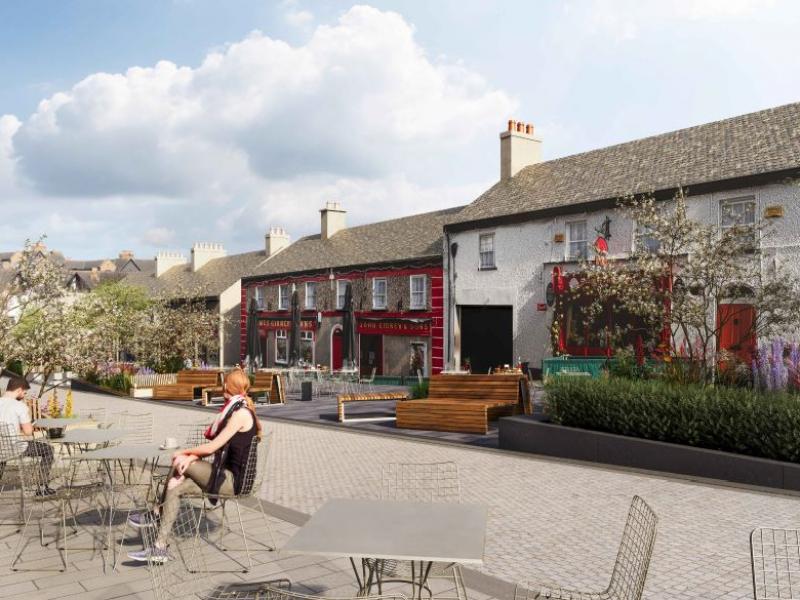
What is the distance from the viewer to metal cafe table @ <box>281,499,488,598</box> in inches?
157

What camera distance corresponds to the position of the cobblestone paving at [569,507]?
618 centimetres

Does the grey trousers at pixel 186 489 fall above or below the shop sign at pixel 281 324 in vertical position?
below

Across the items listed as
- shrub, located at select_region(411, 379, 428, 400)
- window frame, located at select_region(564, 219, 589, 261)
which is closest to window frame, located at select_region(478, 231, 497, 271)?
window frame, located at select_region(564, 219, 589, 261)

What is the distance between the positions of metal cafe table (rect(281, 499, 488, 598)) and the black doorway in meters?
21.8

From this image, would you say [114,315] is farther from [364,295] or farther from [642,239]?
[642,239]

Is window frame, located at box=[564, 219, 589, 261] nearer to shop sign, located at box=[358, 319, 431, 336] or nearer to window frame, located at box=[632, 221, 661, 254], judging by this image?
window frame, located at box=[632, 221, 661, 254]

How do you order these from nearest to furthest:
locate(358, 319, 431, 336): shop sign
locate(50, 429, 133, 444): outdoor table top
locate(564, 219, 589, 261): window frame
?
locate(50, 429, 133, 444): outdoor table top → locate(564, 219, 589, 261): window frame → locate(358, 319, 431, 336): shop sign

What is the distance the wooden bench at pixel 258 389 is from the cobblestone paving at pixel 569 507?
875 cm

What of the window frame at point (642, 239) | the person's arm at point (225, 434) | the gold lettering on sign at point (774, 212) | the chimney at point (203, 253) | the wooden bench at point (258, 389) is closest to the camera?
the person's arm at point (225, 434)

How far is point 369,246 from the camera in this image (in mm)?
35875

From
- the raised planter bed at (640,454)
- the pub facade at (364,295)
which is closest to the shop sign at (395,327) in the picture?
the pub facade at (364,295)

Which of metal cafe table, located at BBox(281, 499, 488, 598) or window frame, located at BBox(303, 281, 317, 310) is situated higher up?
window frame, located at BBox(303, 281, 317, 310)

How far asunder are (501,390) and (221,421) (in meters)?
10.1

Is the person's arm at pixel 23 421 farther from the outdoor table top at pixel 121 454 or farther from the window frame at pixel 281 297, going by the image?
the window frame at pixel 281 297
